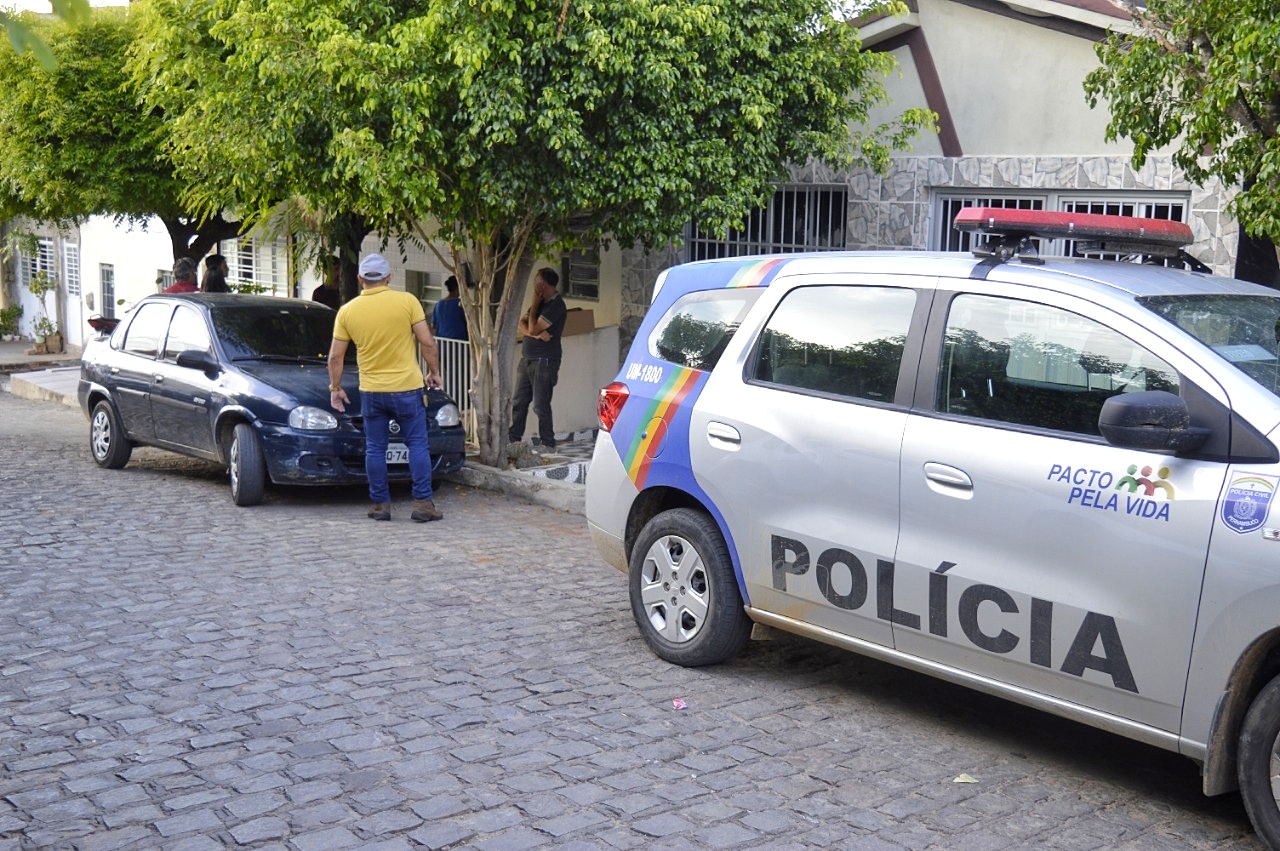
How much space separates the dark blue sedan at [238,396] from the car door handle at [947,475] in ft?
18.9

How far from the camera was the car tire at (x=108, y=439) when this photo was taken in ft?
38.6

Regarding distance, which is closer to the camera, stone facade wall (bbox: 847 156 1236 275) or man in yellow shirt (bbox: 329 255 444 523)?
man in yellow shirt (bbox: 329 255 444 523)

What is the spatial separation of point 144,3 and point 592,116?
196 inches

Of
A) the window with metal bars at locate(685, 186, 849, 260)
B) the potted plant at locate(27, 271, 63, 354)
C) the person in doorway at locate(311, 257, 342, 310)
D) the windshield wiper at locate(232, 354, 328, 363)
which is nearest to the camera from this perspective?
the windshield wiper at locate(232, 354, 328, 363)

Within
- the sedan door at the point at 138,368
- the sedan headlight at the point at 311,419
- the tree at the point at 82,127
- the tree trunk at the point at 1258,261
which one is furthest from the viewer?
the tree at the point at 82,127

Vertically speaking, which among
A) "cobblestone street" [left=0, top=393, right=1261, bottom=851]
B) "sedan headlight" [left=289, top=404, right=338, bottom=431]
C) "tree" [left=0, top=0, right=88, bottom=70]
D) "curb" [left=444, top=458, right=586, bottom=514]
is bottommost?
"cobblestone street" [left=0, top=393, right=1261, bottom=851]

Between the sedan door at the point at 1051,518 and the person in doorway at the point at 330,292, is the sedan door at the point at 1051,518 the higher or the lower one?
the lower one

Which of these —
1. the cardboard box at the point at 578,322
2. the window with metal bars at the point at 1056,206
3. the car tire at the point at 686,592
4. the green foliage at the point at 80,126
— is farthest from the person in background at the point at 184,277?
the car tire at the point at 686,592

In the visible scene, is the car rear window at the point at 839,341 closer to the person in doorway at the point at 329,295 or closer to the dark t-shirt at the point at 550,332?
the dark t-shirt at the point at 550,332

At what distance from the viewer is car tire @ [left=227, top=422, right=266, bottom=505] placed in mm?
9930

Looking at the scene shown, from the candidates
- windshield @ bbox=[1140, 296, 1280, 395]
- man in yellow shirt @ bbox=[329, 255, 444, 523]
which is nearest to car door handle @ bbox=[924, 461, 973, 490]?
windshield @ bbox=[1140, 296, 1280, 395]

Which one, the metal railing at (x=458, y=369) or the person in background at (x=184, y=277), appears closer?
the metal railing at (x=458, y=369)

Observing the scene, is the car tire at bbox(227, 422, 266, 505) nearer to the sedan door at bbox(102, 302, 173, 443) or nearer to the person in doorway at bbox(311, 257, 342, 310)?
the sedan door at bbox(102, 302, 173, 443)

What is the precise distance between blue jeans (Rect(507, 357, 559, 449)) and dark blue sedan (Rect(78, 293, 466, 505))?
2.40 meters
